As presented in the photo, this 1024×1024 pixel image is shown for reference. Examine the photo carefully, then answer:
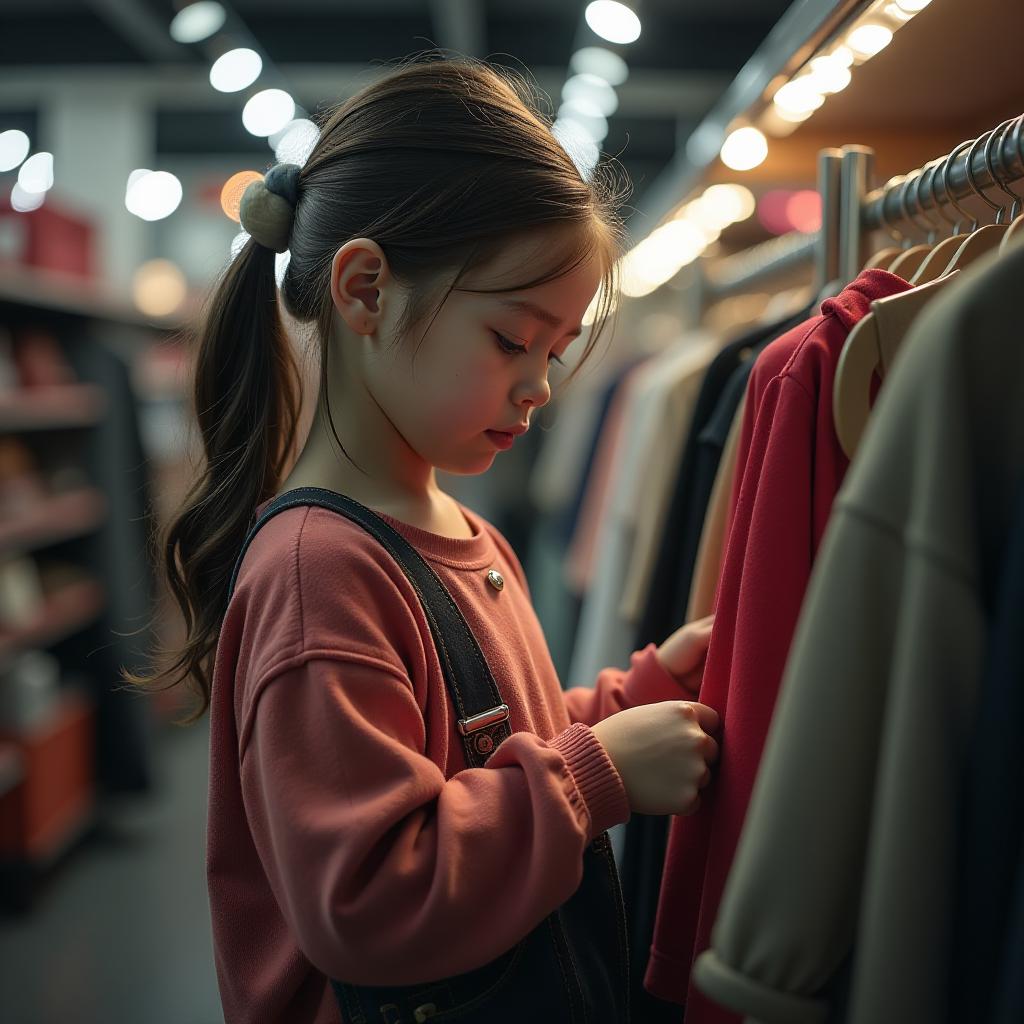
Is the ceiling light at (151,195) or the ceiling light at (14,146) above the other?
the ceiling light at (14,146)

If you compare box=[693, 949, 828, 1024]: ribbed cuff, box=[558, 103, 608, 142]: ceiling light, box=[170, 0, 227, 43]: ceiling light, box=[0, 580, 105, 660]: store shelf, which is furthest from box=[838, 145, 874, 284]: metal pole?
box=[558, 103, 608, 142]: ceiling light

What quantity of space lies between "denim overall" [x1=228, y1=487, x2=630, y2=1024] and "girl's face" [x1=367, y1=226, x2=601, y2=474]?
0.10 metres

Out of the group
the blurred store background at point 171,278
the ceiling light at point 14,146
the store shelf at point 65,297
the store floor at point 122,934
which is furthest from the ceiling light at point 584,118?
the store floor at point 122,934

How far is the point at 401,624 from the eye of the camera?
2.68 feet

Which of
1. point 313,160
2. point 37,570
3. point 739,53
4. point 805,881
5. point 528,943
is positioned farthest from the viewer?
point 739,53

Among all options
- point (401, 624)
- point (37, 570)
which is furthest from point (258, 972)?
point (37, 570)

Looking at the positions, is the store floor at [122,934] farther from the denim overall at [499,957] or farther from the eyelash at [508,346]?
the eyelash at [508,346]

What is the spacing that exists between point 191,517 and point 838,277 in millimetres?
783

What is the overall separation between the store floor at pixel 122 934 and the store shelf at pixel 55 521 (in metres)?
0.96

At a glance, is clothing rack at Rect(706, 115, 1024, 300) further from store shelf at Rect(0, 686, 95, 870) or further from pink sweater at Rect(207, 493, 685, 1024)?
store shelf at Rect(0, 686, 95, 870)

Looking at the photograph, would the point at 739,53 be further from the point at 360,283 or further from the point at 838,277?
the point at 360,283

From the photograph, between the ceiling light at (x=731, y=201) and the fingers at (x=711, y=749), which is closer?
the fingers at (x=711, y=749)

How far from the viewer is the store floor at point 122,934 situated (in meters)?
2.31

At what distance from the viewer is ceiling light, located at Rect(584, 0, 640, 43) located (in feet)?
9.65
